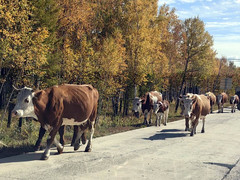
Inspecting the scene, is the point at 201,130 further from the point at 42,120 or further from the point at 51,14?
the point at 51,14

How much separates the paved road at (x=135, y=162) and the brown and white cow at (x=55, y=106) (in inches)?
27.5

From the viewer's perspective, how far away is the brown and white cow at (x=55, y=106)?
8.12 metres

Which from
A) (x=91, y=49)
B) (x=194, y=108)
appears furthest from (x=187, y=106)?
(x=91, y=49)

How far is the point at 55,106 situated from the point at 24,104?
87 centimetres

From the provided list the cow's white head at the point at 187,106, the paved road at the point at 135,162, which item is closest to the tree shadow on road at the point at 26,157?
Result: the paved road at the point at 135,162

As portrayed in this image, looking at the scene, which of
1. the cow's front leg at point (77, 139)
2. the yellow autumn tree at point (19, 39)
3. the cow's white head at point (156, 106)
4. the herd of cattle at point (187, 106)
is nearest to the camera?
the cow's front leg at point (77, 139)

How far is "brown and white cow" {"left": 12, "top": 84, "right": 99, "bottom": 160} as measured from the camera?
26.6 feet

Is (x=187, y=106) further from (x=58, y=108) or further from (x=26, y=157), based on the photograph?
(x=26, y=157)

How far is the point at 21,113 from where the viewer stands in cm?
791

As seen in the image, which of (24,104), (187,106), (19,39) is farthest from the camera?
(187,106)

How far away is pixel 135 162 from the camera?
333 inches

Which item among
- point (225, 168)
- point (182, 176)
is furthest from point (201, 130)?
point (182, 176)

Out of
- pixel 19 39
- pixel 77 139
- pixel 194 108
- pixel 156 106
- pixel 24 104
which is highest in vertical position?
pixel 19 39

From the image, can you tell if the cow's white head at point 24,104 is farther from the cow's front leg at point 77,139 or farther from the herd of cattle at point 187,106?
the herd of cattle at point 187,106
